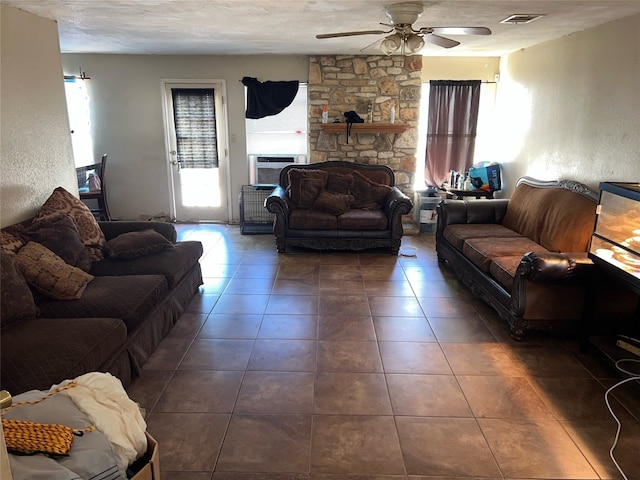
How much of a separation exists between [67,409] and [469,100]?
592 centimetres

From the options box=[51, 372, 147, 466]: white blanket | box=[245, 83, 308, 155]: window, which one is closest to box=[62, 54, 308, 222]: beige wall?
box=[245, 83, 308, 155]: window

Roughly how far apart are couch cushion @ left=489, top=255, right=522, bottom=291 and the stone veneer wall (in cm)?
284

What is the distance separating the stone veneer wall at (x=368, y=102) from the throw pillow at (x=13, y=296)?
13.8 feet

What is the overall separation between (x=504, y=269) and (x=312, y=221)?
237 cm

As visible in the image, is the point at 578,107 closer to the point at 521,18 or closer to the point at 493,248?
the point at 521,18

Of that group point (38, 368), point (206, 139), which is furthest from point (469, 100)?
point (38, 368)

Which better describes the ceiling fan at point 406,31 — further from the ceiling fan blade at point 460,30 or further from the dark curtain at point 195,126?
the dark curtain at point 195,126

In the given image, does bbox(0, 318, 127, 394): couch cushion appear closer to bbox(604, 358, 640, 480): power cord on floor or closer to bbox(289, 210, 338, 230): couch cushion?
bbox(604, 358, 640, 480): power cord on floor

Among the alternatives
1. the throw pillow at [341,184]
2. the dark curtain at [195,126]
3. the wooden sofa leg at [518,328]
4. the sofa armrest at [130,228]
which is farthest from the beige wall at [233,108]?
the throw pillow at [341,184]

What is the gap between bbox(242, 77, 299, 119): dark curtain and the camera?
6055 mm

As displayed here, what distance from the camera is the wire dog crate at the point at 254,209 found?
6.12 m

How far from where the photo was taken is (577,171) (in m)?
4.17

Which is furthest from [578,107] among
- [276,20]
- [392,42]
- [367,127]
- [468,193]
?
[276,20]

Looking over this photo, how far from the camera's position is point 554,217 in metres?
3.94
